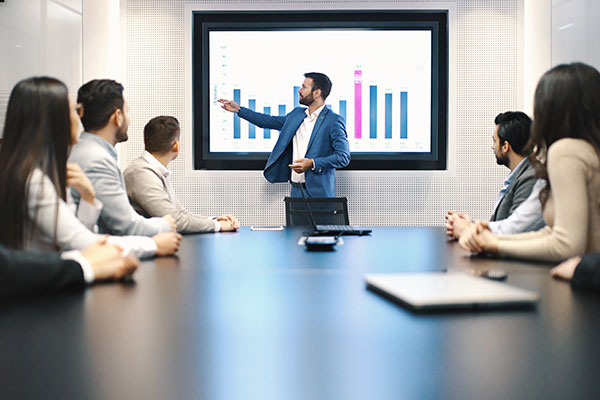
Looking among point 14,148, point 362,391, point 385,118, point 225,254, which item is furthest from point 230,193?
point 362,391

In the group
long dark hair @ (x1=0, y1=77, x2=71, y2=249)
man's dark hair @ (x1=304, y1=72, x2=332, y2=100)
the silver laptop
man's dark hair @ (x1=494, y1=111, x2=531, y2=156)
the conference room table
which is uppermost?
man's dark hair @ (x1=304, y1=72, x2=332, y2=100)

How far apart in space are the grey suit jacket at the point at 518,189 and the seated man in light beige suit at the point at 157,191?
1368 mm

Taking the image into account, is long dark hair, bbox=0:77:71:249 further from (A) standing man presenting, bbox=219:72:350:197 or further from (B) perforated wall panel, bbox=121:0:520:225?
(B) perforated wall panel, bbox=121:0:520:225

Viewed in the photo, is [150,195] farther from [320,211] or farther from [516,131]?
[516,131]

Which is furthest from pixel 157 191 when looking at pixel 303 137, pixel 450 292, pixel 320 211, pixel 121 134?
pixel 303 137

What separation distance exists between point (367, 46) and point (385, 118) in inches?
26.4

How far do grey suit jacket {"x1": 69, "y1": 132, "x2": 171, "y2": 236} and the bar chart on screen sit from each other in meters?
2.98

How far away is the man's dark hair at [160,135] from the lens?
313cm

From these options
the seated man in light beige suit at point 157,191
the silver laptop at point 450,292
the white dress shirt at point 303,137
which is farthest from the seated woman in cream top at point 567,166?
the white dress shirt at point 303,137

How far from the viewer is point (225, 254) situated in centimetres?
207

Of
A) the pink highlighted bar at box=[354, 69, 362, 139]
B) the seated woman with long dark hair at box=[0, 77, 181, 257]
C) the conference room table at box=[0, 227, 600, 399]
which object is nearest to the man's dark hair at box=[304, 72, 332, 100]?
the pink highlighted bar at box=[354, 69, 362, 139]

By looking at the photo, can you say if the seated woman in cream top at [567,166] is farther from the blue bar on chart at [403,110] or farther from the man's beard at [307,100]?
the blue bar on chart at [403,110]

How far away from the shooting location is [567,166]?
1.67 m

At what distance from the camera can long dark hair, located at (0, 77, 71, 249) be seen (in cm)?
152
